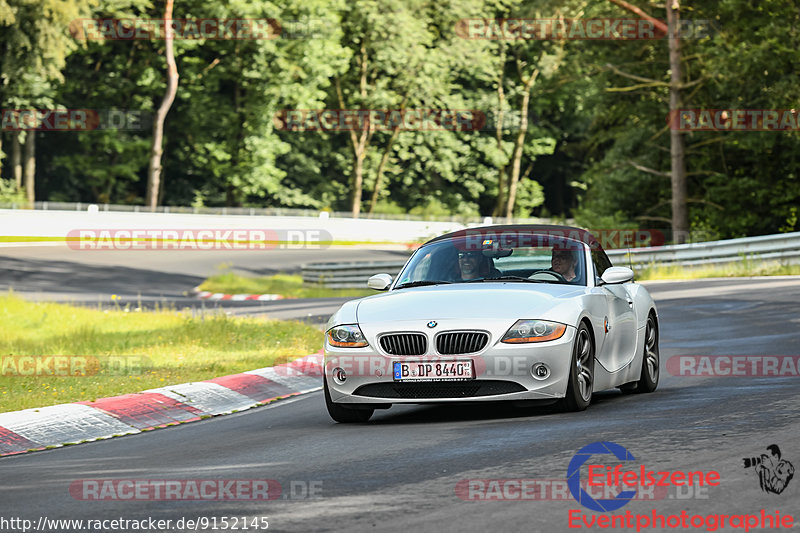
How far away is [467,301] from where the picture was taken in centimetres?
948

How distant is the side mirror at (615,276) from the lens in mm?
10344

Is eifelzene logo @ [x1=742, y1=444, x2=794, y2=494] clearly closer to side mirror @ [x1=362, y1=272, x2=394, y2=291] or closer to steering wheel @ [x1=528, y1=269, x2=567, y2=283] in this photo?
steering wheel @ [x1=528, y1=269, x2=567, y2=283]

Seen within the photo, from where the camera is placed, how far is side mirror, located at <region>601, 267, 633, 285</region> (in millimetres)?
10344

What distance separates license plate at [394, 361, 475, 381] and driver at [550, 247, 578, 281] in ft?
5.80

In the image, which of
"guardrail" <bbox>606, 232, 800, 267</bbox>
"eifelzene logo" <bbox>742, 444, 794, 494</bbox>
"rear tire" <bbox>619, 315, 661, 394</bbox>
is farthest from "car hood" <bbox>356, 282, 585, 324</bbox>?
"guardrail" <bbox>606, 232, 800, 267</bbox>

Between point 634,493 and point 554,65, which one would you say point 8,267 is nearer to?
point 554,65

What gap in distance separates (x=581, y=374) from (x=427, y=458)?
2366 millimetres

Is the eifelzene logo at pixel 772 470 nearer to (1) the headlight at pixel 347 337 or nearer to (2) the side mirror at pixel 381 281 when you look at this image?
(1) the headlight at pixel 347 337

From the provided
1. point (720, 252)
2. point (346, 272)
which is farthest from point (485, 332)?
point (346, 272)

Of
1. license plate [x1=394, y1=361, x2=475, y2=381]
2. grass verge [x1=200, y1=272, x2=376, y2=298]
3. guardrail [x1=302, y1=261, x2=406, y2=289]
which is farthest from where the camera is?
guardrail [x1=302, y1=261, x2=406, y2=289]

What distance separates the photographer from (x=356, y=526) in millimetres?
5734

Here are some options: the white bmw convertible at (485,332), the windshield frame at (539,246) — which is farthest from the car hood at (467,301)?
the windshield frame at (539,246)

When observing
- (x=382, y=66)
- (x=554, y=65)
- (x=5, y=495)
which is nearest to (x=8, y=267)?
(x=554, y=65)

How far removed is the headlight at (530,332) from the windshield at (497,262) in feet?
3.71
